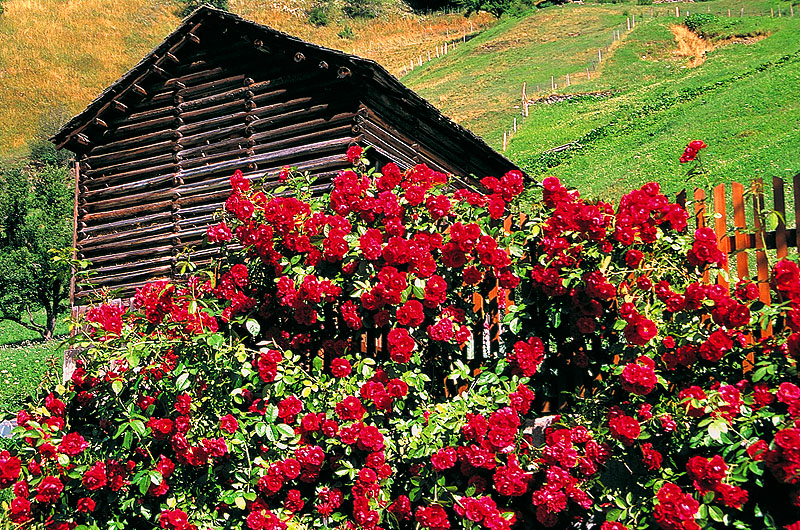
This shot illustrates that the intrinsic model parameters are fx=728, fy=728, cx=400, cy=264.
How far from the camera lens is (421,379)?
4.47 metres

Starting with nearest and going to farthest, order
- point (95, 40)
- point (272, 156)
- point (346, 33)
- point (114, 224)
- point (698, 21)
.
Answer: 1. point (272, 156)
2. point (114, 224)
3. point (698, 21)
4. point (95, 40)
5. point (346, 33)

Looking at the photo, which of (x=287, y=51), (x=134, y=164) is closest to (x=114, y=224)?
(x=134, y=164)

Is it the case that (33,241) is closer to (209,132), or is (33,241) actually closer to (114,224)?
(114,224)

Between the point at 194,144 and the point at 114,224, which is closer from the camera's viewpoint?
the point at 194,144

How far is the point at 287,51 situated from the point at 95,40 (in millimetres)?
57746

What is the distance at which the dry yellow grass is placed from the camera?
5656cm

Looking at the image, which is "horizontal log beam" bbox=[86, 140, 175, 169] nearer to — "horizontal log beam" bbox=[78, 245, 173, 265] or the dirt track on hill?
"horizontal log beam" bbox=[78, 245, 173, 265]

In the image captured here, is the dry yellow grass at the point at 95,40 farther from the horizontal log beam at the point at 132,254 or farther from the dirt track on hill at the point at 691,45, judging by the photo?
the horizontal log beam at the point at 132,254

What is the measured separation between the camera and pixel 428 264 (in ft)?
14.7

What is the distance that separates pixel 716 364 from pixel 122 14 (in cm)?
7098

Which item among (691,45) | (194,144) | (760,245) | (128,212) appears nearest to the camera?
(760,245)

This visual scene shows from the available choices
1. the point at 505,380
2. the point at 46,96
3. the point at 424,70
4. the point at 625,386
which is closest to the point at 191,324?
the point at 505,380

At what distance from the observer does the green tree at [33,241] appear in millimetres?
28016

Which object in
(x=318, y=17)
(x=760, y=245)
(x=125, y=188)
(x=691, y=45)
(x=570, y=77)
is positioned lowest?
(x=760, y=245)
